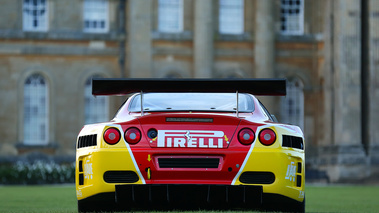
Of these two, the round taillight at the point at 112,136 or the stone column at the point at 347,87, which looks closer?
the round taillight at the point at 112,136

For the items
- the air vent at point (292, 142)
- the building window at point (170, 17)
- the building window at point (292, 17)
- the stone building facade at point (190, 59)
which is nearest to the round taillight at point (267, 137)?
the air vent at point (292, 142)

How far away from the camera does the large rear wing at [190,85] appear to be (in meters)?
9.44

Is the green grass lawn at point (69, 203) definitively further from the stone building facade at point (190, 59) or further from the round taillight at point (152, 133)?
the stone building facade at point (190, 59)

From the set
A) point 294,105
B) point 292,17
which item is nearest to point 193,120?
point 294,105

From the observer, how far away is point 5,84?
35.6 meters

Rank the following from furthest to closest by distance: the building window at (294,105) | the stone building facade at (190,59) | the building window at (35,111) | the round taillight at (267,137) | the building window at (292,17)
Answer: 1. the building window at (292,17)
2. the building window at (294,105)
3. the building window at (35,111)
4. the stone building facade at (190,59)
5. the round taillight at (267,137)

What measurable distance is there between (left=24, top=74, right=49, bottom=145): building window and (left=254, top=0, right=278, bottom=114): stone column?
8956mm

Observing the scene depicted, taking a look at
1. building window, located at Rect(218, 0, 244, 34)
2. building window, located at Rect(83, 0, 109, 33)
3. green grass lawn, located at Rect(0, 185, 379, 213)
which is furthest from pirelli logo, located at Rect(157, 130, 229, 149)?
building window, located at Rect(218, 0, 244, 34)

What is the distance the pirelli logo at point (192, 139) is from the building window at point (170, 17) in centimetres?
2858

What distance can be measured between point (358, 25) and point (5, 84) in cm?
1442

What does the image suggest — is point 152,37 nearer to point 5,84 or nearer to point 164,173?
point 5,84

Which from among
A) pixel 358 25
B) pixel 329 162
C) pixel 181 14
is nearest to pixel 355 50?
pixel 358 25

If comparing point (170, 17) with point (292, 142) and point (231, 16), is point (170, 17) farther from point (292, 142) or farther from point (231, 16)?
point (292, 142)

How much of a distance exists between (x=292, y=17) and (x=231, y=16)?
2.77 meters
